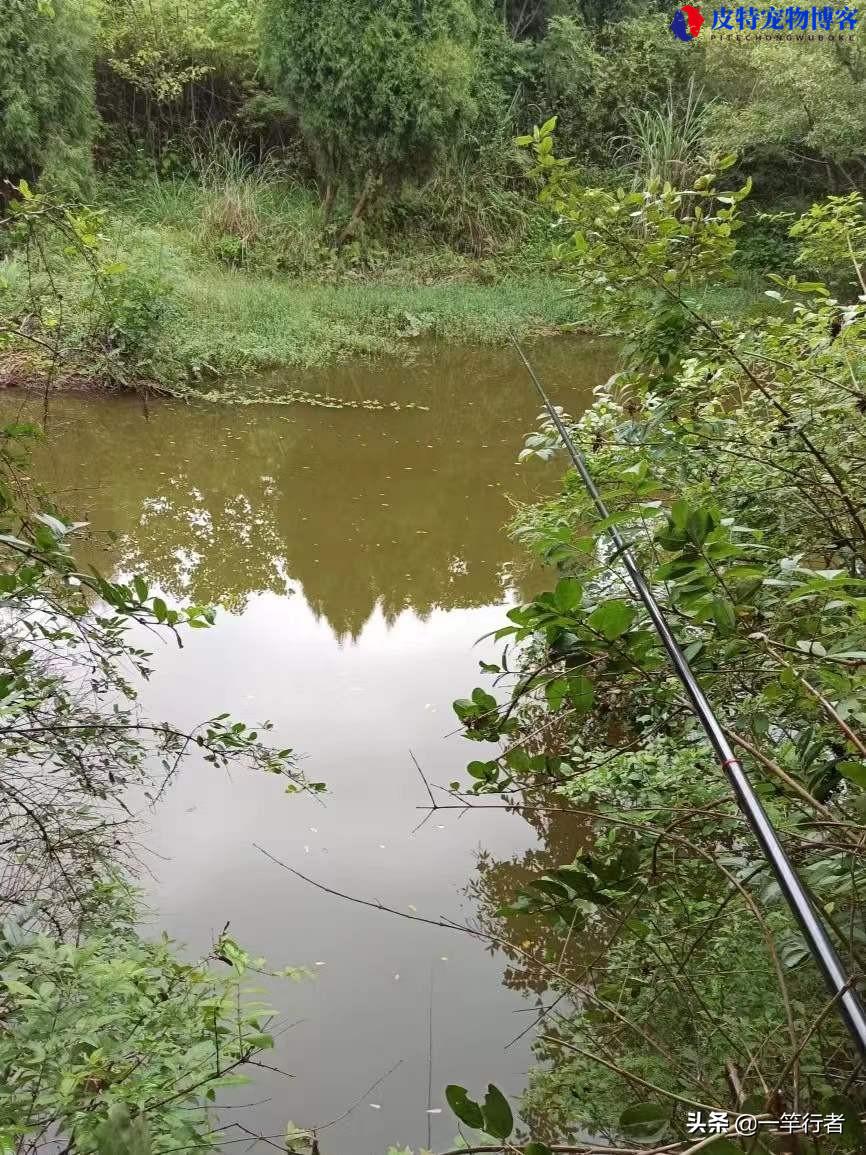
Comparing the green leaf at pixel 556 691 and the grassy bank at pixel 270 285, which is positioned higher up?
the grassy bank at pixel 270 285

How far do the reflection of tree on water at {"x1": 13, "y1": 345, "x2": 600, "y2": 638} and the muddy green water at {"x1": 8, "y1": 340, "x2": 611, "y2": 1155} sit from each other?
0.07 ft

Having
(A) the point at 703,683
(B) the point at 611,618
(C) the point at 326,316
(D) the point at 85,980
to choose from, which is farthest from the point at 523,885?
(C) the point at 326,316

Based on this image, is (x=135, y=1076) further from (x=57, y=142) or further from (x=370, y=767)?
(x=57, y=142)

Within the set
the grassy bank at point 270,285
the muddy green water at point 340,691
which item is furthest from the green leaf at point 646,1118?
the grassy bank at point 270,285

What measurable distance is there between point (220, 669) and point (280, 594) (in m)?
0.90

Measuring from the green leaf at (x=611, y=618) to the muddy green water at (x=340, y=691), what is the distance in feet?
5.34

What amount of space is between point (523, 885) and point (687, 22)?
1633 cm

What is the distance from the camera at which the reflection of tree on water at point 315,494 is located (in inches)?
197

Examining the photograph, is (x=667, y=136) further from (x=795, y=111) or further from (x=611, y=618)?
(x=611, y=618)

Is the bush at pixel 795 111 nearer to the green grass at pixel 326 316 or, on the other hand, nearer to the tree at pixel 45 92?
the green grass at pixel 326 316

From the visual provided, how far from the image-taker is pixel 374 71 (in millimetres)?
10898

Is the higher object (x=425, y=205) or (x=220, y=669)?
(x=425, y=205)

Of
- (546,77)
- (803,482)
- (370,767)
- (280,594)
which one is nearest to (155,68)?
(546,77)

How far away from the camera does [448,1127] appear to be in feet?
6.77
